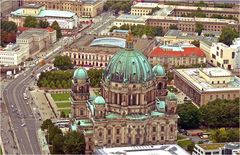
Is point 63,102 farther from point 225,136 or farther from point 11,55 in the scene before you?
point 225,136

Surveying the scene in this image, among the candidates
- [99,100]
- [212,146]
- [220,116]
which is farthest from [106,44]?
[212,146]

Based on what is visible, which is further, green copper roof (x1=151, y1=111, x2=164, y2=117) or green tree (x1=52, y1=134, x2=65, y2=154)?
green tree (x1=52, y1=134, x2=65, y2=154)

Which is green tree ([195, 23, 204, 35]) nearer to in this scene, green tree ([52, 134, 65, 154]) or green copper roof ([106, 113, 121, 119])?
green copper roof ([106, 113, 121, 119])

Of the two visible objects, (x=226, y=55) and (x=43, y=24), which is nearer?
(x=226, y=55)

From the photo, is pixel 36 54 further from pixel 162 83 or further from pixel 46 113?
pixel 162 83

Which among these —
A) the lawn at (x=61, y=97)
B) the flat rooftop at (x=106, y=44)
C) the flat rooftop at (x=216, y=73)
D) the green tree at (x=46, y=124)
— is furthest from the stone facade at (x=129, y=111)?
the flat rooftop at (x=106, y=44)

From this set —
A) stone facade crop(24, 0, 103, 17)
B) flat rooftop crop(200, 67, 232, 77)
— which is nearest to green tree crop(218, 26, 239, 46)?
flat rooftop crop(200, 67, 232, 77)
